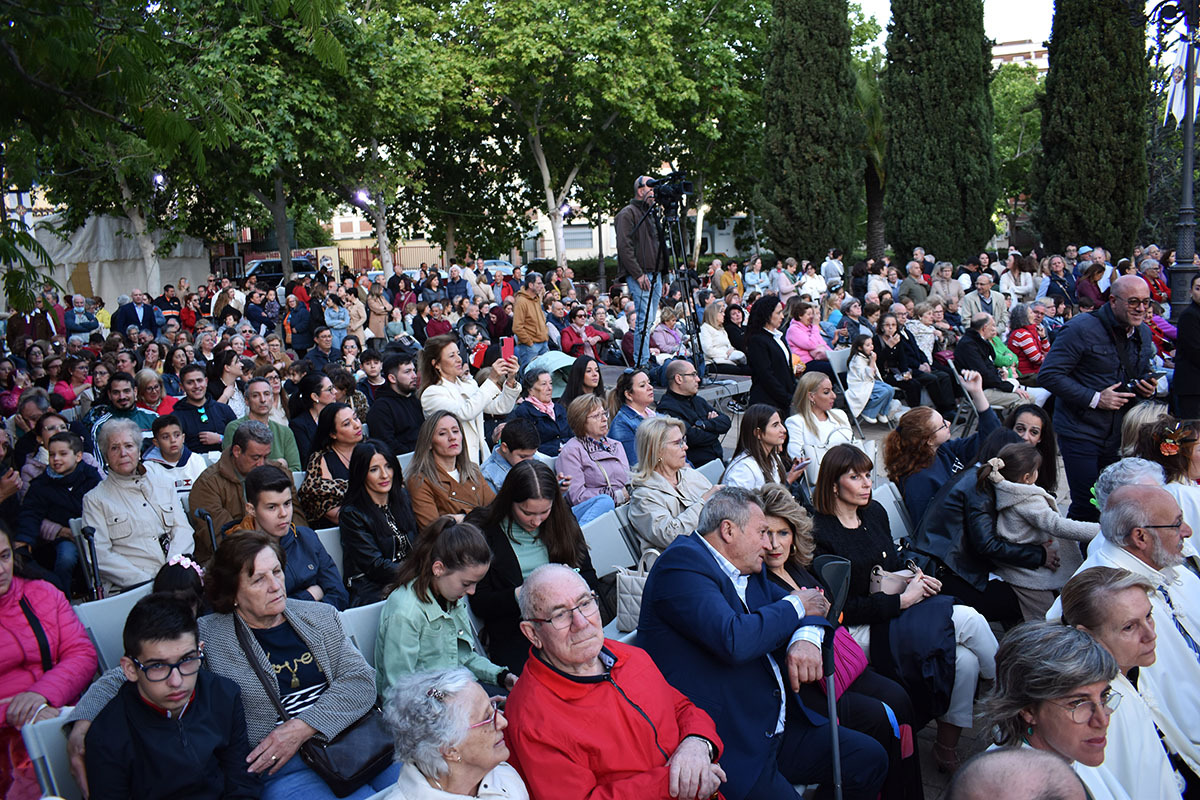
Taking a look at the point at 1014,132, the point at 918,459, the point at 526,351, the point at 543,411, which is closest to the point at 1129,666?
the point at 918,459

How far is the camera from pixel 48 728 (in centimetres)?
278

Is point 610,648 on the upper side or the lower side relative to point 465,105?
lower

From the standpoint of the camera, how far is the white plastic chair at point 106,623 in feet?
11.6

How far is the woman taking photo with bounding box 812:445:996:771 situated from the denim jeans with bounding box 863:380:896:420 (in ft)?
17.9

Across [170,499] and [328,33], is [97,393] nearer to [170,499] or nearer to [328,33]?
[170,499]

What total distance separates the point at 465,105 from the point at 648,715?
2525 cm

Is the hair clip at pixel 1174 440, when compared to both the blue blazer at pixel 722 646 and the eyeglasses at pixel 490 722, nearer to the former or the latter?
the blue blazer at pixel 722 646

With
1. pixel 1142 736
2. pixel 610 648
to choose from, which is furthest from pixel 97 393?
pixel 1142 736

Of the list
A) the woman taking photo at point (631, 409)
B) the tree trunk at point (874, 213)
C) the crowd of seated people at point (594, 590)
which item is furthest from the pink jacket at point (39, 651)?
the tree trunk at point (874, 213)

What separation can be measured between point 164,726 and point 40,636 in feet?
3.05

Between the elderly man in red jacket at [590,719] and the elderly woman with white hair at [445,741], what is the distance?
14cm

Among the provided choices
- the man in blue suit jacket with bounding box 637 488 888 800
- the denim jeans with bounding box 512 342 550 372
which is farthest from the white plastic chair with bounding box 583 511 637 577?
the denim jeans with bounding box 512 342 550 372

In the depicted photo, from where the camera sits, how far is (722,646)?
2953 mm

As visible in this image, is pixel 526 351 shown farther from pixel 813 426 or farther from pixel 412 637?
pixel 412 637
